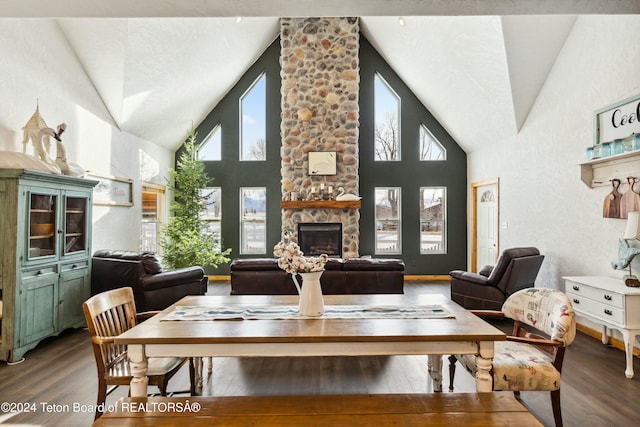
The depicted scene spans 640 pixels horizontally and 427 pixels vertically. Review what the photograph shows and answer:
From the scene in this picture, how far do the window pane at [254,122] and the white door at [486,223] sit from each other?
467 centimetres

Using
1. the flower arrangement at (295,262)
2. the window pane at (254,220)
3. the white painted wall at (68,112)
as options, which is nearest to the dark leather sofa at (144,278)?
the white painted wall at (68,112)

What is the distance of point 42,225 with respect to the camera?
382 cm

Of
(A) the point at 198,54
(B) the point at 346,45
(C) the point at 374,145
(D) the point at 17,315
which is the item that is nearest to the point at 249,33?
(A) the point at 198,54

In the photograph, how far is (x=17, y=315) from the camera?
3.39 m

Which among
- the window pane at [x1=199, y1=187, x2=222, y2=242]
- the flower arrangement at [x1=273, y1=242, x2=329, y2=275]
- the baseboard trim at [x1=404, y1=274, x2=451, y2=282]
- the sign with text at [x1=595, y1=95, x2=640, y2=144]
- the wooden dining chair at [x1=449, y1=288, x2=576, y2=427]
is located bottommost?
the baseboard trim at [x1=404, y1=274, x2=451, y2=282]

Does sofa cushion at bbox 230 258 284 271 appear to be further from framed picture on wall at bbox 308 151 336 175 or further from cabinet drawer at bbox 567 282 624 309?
framed picture on wall at bbox 308 151 336 175

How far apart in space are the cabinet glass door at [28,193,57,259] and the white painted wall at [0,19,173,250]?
2.59 feet

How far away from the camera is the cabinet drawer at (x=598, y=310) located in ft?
10.5

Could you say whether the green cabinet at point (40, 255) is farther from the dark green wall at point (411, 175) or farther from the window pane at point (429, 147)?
the window pane at point (429, 147)

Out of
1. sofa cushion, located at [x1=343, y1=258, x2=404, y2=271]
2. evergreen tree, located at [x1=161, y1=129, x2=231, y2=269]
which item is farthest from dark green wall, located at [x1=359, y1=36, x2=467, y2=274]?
sofa cushion, located at [x1=343, y1=258, x2=404, y2=271]

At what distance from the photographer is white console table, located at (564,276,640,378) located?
3117mm

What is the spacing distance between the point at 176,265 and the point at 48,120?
3194 mm

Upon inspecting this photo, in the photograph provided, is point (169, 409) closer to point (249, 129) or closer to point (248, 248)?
point (248, 248)

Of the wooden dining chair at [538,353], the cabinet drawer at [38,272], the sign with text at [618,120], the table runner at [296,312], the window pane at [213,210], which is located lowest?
the wooden dining chair at [538,353]
